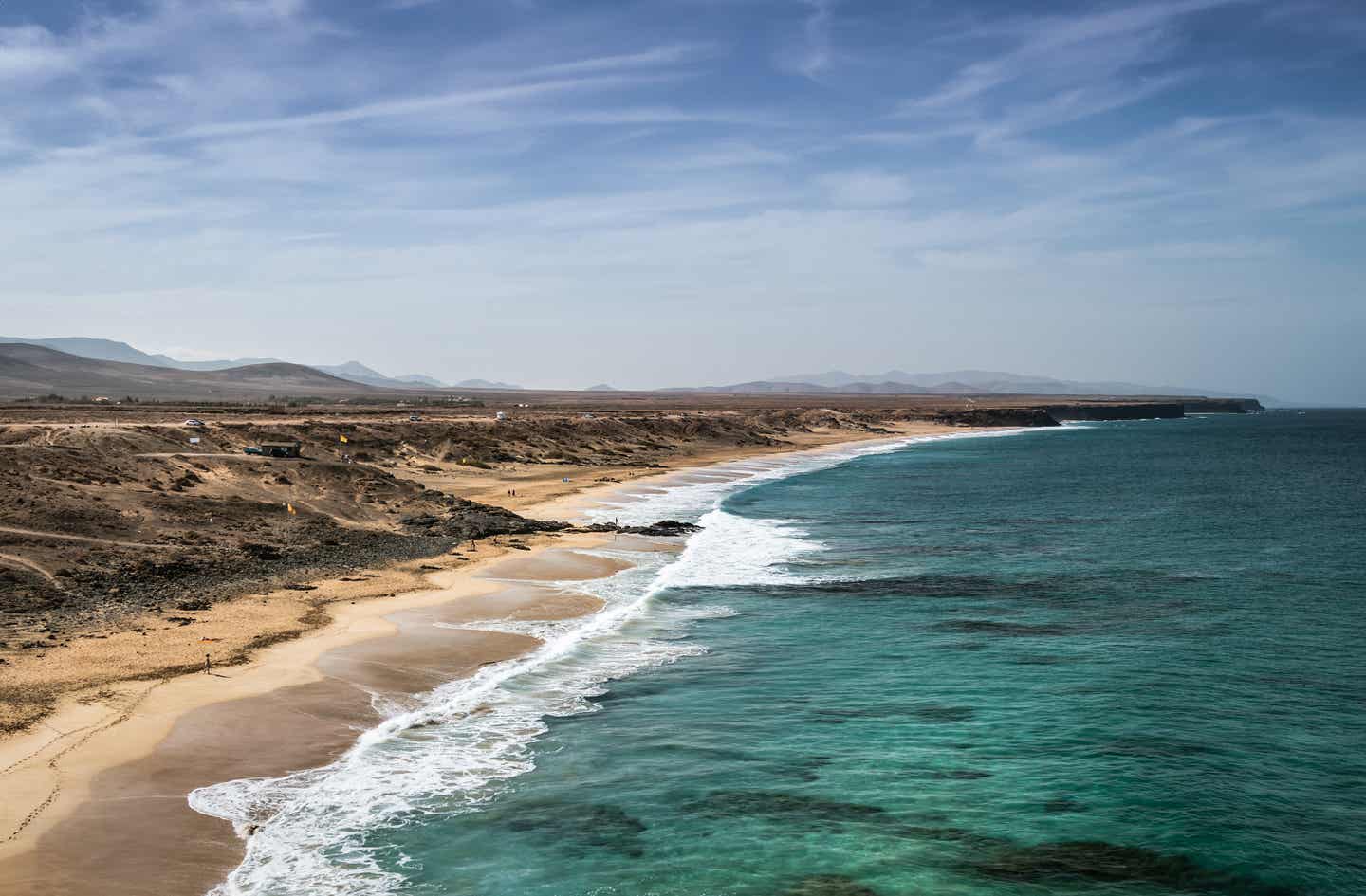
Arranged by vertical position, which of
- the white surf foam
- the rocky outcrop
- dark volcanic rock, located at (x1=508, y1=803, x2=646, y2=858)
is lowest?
dark volcanic rock, located at (x1=508, y1=803, x2=646, y2=858)

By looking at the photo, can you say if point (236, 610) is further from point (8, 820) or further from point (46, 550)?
point (8, 820)

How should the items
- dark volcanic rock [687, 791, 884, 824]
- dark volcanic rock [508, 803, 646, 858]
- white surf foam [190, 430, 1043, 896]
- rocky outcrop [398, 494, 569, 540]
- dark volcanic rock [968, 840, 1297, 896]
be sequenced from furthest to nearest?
rocky outcrop [398, 494, 569, 540] < dark volcanic rock [687, 791, 884, 824] < dark volcanic rock [508, 803, 646, 858] < white surf foam [190, 430, 1043, 896] < dark volcanic rock [968, 840, 1297, 896]

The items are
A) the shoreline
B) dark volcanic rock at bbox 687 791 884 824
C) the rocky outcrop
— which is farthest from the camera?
the rocky outcrop

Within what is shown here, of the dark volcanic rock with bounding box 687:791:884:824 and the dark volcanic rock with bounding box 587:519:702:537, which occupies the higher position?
the dark volcanic rock with bounding box 587:519:702:537

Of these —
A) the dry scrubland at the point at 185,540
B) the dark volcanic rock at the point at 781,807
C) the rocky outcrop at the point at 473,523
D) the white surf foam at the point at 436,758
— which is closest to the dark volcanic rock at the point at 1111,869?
the dark volcanic rock at the point at 781,807

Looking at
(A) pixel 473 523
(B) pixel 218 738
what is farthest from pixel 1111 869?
(A) pixel 473 523

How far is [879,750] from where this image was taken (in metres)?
19.2

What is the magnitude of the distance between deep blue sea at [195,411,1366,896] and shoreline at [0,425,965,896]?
0.84 meters

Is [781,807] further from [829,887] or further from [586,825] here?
[586,825]

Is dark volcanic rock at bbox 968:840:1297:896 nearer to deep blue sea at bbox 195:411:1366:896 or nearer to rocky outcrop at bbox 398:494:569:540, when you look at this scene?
deep blue sea at bbox 195:411:1366:896

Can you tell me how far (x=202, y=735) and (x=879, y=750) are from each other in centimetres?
1373

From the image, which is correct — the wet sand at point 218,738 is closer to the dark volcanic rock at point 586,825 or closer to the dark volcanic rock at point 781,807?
the dark volcanic rock at point 586,825

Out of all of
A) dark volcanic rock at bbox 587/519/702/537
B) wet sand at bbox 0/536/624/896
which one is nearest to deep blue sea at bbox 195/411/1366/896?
wet sand at bbox 0/536/624/896

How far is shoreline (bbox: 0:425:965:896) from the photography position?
14000mm
